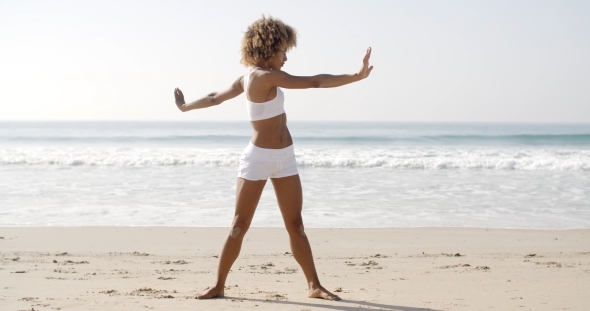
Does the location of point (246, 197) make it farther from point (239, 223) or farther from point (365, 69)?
point (365, 69)

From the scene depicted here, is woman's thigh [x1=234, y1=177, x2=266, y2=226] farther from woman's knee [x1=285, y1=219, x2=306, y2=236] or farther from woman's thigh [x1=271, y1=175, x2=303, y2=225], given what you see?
woman's knee [x1=285, y1=219, x2=306, y2=236]

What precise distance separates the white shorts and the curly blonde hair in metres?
0.58

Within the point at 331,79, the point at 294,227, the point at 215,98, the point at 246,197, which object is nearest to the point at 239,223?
the point at 246,197

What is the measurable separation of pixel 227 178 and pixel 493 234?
778 centimetres

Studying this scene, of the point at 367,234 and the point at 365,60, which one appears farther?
the point at 367,234

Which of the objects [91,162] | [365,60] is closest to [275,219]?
[365,60]

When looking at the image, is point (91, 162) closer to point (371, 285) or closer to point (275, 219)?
point (275, 219)

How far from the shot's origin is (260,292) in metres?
4.30

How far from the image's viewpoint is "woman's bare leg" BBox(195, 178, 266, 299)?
151 inches

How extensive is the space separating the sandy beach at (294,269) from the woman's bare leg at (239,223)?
3.9 inches

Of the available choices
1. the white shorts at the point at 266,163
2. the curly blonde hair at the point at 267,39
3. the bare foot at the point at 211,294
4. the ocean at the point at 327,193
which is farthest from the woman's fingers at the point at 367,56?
the ocean at the point at 327,193

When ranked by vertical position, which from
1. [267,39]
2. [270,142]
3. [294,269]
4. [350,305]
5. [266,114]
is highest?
[267,39]

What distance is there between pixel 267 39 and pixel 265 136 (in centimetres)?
61

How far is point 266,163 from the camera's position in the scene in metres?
3.76
